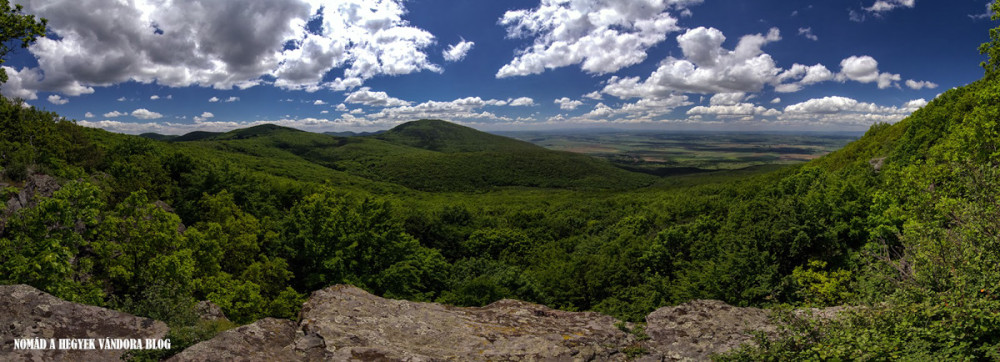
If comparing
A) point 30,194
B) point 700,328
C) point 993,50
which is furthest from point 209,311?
point 993,50

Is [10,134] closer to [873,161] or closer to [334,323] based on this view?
[334,323]

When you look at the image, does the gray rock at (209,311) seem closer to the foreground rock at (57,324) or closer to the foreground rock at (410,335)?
the foreground rock at (57,324)

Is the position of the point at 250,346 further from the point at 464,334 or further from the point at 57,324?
the point at 464,334

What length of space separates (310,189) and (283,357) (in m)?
56.6

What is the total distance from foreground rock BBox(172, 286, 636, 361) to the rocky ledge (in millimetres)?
27

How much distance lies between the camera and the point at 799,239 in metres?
22.9

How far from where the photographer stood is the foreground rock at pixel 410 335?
Answer: 9.28 m

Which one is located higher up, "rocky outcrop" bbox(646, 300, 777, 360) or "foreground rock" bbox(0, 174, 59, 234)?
"foreground rock" bbox(0, 174, 59, 234)

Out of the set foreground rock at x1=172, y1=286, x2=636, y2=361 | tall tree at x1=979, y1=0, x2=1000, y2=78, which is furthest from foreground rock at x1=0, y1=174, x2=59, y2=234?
tall tree at x1=979, y1=0, x2=1000, y2=78

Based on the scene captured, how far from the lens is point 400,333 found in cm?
1082

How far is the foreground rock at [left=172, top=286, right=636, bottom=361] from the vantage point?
9.28m

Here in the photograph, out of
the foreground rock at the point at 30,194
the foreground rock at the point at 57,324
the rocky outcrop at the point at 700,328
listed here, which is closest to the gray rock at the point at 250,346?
the foreground rock at the point at 57,324

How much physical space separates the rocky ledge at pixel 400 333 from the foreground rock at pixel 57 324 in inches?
Answer: 0.7

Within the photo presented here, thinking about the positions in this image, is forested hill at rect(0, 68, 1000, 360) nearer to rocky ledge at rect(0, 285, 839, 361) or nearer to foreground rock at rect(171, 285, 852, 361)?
rocky ledge at rect(0, 285, 839, 361)
